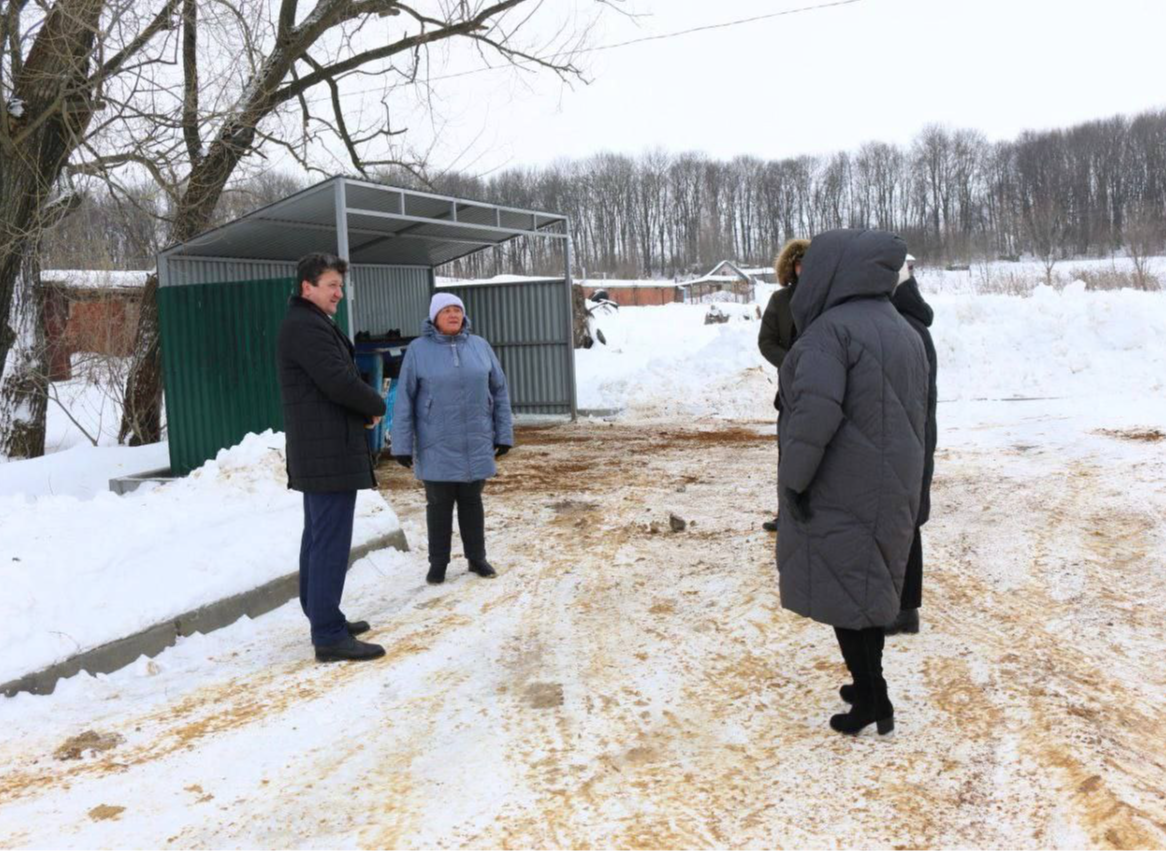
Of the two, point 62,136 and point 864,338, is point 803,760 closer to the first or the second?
point 864,338

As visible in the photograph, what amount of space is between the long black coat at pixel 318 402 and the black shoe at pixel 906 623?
2.71 m

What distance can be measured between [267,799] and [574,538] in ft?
14.0

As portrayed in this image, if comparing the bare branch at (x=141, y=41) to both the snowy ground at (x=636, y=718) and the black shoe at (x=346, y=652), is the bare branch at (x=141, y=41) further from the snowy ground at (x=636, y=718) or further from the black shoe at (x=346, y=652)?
the black shoe at (x=346, y=652)

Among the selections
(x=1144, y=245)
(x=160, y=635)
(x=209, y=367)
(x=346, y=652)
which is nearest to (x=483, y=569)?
(x=346, y=652)

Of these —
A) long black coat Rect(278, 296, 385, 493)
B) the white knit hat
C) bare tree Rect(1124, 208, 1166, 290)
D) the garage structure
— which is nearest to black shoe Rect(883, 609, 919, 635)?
long black coat Rect(278, 296, 385, 493)

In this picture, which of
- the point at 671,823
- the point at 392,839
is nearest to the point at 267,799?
the point at 392,839

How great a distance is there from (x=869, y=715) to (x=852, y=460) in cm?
105

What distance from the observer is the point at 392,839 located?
3074 mm

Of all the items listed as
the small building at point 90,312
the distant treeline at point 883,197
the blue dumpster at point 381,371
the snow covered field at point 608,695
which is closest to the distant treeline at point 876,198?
the distant treeline at point 883,197

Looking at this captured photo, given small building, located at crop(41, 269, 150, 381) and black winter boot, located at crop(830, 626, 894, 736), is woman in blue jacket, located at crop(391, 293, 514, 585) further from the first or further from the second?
small building, located at crop(41, 269, 150, 381)

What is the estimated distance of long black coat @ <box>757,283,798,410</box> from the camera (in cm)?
632

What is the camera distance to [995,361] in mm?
16812

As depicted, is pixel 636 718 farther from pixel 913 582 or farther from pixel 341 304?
pixel 341 304

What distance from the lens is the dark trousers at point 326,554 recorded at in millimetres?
4734
